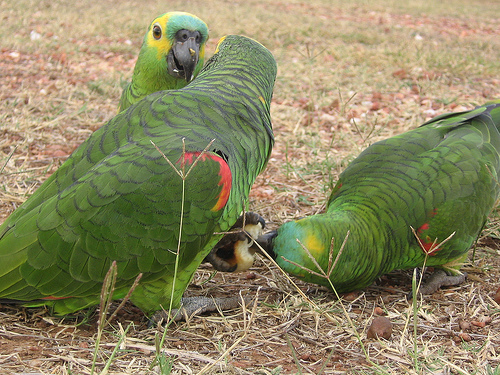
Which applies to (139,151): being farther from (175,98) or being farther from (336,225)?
(336,225)

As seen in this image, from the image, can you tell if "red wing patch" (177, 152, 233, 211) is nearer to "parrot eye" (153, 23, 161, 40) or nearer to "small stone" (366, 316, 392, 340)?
"small stone" (366, 316, 392, 340)

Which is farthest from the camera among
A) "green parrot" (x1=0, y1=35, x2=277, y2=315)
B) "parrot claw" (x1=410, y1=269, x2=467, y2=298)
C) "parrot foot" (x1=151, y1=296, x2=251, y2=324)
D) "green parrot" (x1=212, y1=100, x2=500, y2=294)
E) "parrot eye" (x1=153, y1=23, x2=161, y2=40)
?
"parrot eye" (x1=153, y1=23, x2=161, y2=40)

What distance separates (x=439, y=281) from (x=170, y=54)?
255 centimetres

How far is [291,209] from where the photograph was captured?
4.06 meters

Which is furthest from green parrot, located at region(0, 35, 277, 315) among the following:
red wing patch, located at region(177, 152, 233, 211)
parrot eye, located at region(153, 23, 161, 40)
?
parrot eye, located at region(153, 23, 161, 40)

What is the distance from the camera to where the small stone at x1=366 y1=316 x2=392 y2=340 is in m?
2.64

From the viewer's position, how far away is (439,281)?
132 inches

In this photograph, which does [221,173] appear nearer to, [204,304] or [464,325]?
[204,304]

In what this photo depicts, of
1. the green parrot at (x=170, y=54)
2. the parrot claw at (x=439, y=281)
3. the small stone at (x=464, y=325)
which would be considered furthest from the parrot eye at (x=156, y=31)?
the small stone at (x=464, y=325)

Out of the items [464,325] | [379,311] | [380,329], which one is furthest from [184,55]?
[464,325]

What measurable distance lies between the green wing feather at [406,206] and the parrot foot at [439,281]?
0.23ft

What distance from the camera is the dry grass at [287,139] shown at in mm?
2480

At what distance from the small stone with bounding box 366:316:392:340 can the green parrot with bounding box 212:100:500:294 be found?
12.3 inches

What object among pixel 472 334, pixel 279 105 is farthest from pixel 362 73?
pixel 472 334
